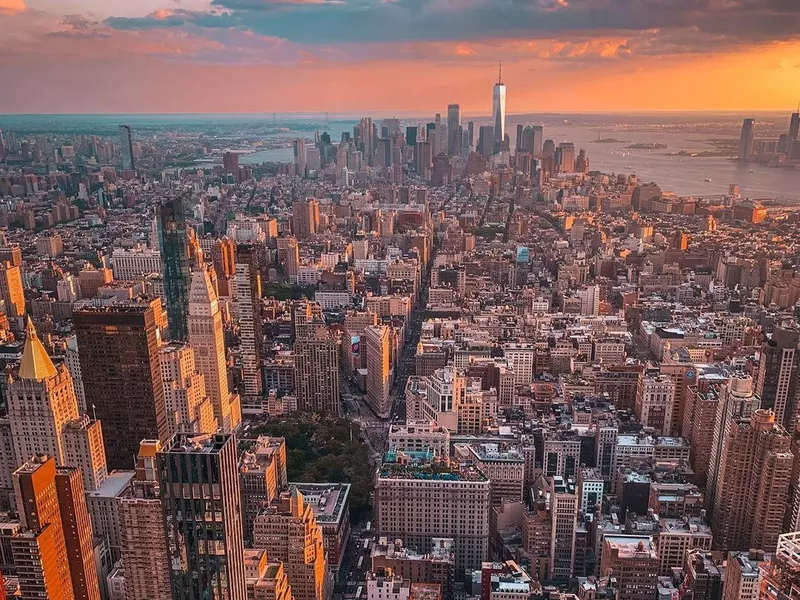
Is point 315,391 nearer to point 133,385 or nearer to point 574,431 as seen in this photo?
point 133,385

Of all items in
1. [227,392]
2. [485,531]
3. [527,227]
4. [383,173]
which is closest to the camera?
[485,531]

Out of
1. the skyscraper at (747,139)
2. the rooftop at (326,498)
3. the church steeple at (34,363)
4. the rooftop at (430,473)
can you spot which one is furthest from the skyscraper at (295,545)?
the skyscraper at (747,139)

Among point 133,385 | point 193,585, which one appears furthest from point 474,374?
point 193,585

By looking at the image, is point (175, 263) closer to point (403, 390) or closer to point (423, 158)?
point (403, 390)

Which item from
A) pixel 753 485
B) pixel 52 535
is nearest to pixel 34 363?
pixel 52 535

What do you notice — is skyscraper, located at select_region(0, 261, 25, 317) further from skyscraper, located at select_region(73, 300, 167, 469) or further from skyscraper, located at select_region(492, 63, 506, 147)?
skyscraper, located at select_region(492, 63, 506, 147)

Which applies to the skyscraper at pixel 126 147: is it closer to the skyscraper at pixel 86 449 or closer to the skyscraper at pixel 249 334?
the skyscraper at pixel 249 334
